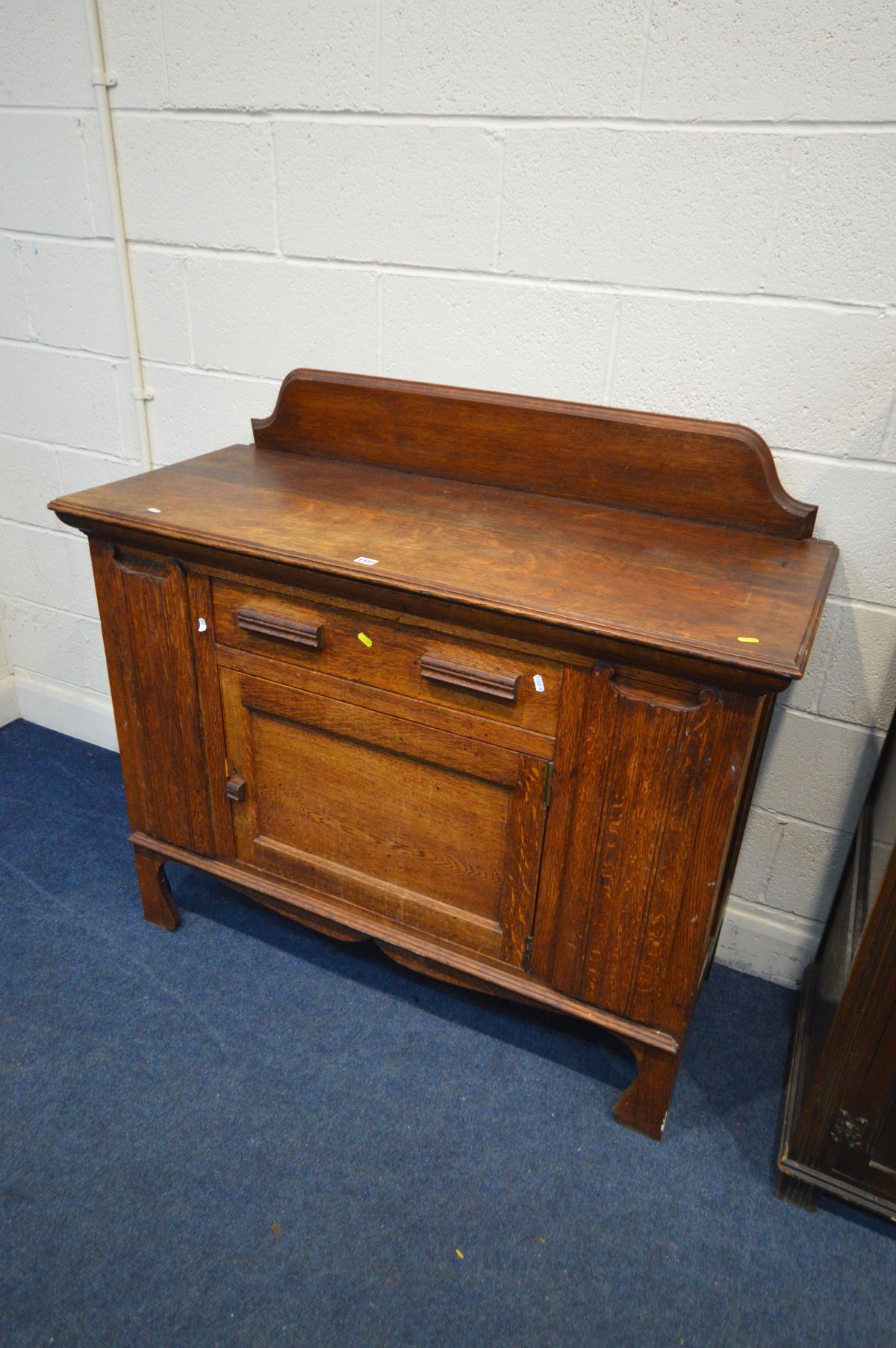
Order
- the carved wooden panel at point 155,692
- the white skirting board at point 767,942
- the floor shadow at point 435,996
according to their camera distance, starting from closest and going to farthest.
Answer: the carved wooden panel at point 155,692
the floor shadow at point 435,996
the white skirting board at point 767,942

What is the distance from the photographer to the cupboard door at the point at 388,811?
1241 mm

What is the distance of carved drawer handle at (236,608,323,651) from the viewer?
124 centimetres

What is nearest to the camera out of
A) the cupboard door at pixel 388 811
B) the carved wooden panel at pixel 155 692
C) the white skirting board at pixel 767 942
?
the cupboard door at pixel 388 811

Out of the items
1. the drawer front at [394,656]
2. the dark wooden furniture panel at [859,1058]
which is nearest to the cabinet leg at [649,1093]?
the dark wooden furniture panel at [859,1058]

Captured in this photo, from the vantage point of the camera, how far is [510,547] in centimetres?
123

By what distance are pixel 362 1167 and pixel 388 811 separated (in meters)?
0.53

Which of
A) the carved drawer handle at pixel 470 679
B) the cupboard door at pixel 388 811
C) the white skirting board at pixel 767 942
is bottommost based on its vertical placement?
the white skirting board at pixel 767 942

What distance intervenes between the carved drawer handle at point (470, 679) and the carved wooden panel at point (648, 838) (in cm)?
11

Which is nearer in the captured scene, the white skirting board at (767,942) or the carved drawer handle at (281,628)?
the carved drawer handle at (281,628)

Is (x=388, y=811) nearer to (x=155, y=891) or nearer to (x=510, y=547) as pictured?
(x=510, y=547)

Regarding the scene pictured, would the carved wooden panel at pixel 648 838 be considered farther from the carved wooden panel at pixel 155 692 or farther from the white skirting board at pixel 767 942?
the carved wooden panel at pixel 155 692

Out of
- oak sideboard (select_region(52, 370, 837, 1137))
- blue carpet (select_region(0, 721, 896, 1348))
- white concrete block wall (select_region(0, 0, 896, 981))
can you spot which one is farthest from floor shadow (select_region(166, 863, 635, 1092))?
white concrete block wall (select_region(0, 0, 896, 981))

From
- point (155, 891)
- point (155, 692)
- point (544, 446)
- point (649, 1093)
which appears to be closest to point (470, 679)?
point (544, 446)

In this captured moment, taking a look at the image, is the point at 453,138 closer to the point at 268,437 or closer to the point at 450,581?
the point at 268,437
